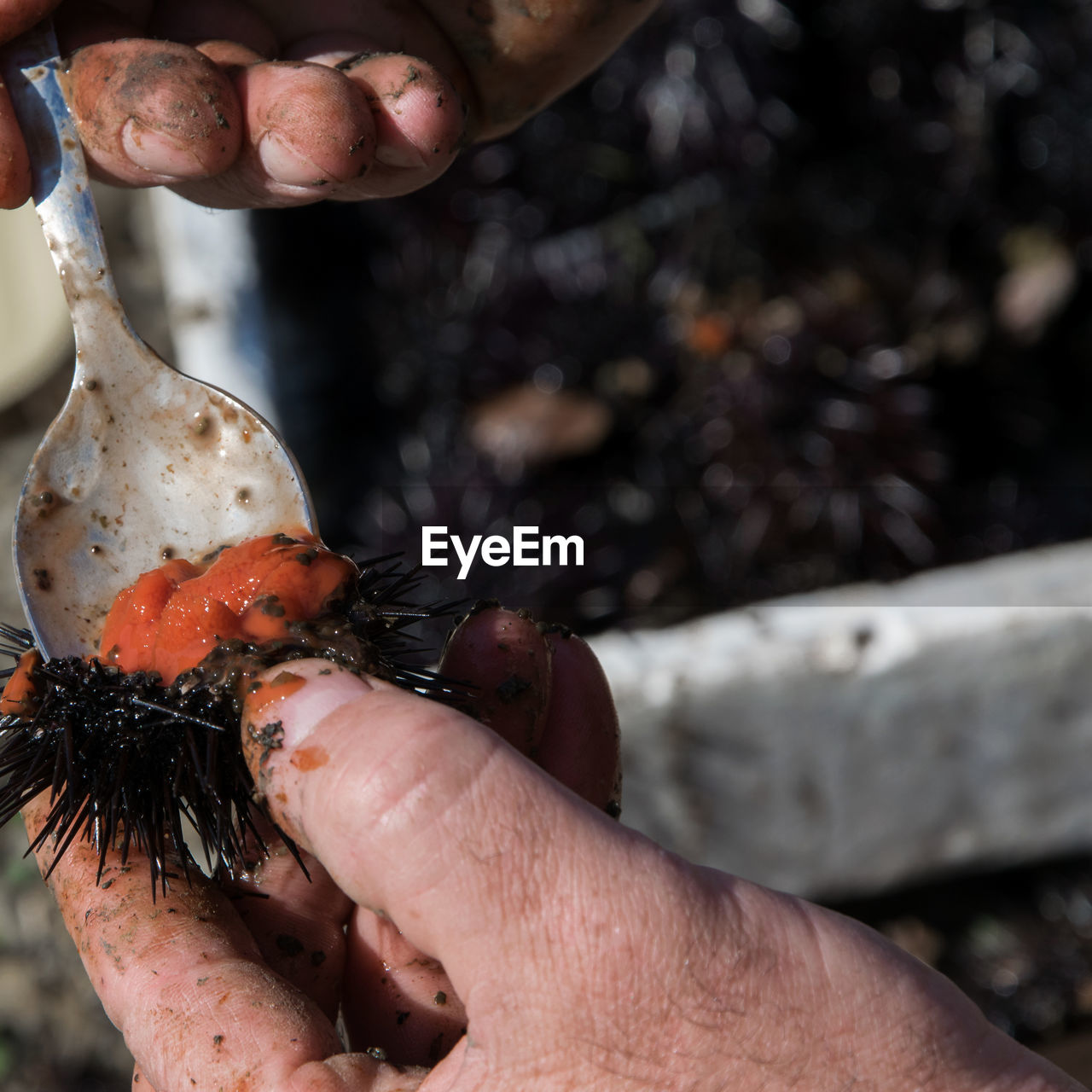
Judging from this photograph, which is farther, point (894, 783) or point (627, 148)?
point (627, 148)

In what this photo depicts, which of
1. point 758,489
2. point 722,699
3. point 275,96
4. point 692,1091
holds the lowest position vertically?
point 722,699

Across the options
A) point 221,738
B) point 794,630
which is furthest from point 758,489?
point 221,738

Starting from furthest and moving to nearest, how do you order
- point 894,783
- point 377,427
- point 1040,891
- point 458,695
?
point 377,427 → point 1040,891 → point 894,783 → point 458,695

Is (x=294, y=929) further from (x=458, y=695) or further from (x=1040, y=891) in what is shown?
(x=1040, y=891)

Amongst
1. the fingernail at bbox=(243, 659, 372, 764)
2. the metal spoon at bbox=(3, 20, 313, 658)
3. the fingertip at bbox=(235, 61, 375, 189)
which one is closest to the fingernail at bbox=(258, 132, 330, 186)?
the fingertip at bbox=(235, 61, 375, 189)

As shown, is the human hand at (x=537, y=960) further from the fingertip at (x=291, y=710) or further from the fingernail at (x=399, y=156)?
the fingernail at (x=399, y=156)

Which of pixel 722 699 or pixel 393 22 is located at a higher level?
pixel 393 22
